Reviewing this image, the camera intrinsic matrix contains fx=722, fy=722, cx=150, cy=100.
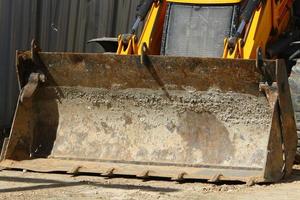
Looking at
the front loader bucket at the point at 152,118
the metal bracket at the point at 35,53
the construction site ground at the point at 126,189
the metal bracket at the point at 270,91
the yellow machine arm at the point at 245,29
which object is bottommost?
the construction site ground at the point at 126,189

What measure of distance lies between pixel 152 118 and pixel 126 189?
1.07 metres

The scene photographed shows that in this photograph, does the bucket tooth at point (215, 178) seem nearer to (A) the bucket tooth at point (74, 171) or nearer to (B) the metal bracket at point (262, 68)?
(B) the metal bracket at point (262, 68)

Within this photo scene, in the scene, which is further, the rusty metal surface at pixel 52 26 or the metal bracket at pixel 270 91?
the rusty metal surface at pixel 52 26

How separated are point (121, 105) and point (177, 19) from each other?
119 cm

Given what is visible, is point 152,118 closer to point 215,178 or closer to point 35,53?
point 215,178

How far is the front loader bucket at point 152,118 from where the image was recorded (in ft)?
22.0

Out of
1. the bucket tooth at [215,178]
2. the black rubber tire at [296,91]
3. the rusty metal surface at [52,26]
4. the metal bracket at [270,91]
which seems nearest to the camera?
the bucket tooth at [215,178]

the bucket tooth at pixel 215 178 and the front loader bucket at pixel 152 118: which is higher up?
the front loader bucket at pixel 152 118

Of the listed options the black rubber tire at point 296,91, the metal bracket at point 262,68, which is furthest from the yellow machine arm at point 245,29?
the metal bracket at point 262,68

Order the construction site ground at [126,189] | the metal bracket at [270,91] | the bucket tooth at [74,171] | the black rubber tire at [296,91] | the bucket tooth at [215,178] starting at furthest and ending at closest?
the black rubber tire at [296,91] < the bucket tooth at [74,171] < the metal bracket at [270,91] < the bucket tooth at [215,178] < the construction site ground at [126,189]

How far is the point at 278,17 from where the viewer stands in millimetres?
8078

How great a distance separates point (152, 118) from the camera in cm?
721

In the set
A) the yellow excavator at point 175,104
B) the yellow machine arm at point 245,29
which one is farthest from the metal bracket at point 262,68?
the yellow machine arm at point 245,29

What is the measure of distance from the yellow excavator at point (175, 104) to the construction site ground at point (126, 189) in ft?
0.31
